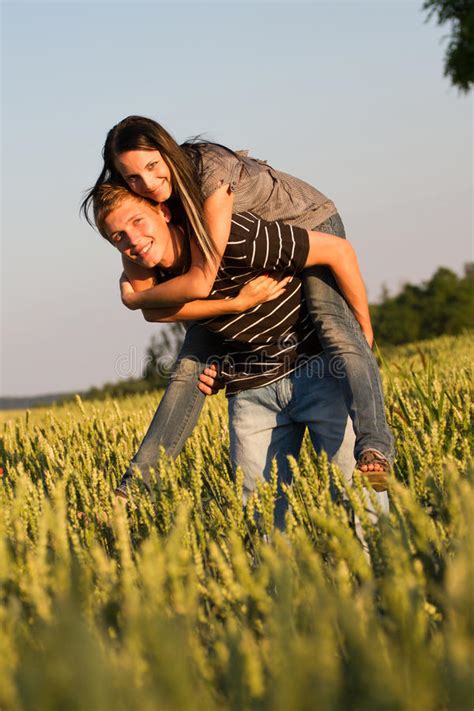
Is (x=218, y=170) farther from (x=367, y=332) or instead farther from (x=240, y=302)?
(x=367, y=332)

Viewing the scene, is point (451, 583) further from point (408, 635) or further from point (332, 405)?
point (332, 405)

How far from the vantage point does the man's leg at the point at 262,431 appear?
337 cm

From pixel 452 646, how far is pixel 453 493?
2.39 feet

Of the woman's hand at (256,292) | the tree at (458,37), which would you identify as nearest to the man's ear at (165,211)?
the woman's hand at (256,292)

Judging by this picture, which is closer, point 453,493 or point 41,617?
point 41,617

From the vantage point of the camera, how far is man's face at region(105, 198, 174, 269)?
319 centimetres

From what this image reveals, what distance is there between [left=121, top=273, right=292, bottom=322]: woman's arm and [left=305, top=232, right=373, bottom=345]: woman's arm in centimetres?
17

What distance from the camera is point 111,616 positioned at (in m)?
1.78

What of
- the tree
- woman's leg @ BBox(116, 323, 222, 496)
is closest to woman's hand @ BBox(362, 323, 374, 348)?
woman's leg @ BBox(116, 323, 222, 496)

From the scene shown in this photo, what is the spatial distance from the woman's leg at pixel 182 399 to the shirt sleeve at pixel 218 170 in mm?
720

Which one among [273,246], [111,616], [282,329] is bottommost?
[111,616]

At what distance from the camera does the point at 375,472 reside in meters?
2.77

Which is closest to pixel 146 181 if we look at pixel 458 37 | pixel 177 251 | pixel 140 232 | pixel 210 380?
pixel 140 232

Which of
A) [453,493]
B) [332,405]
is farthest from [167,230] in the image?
[453,493]
